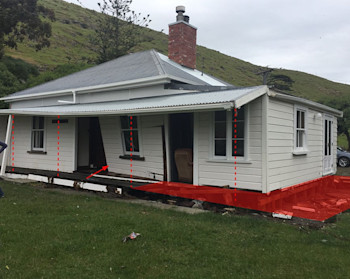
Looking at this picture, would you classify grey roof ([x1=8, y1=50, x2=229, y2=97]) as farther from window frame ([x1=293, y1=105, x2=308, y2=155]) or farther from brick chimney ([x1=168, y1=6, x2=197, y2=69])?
window frame ([x1=293, y1=105, x2=308, y2=155])

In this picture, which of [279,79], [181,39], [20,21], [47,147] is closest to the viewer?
→ [47,147]

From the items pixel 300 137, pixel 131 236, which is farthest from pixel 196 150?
pixel 131 236

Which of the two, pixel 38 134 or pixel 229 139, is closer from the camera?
pixel 229 139

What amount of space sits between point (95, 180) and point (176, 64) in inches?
235

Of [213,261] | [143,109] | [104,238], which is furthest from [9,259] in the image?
[143,109]

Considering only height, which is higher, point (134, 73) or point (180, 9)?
point (180, 9)

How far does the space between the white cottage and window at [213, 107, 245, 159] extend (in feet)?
0.08

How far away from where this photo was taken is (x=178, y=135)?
9.34 meters

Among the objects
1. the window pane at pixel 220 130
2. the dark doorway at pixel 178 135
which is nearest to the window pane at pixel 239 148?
the window pane at pixel 220 130

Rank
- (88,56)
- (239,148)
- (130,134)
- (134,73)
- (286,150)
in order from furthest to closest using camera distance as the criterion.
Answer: (88,56) < (134,73) < (130,134) < (286,150) < (239,148)

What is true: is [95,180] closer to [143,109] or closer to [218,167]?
[143,109]

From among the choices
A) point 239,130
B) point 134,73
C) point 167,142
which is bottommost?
point 167,142

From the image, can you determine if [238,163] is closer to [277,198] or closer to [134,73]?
[277,198]

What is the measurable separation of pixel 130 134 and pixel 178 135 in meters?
1.54
